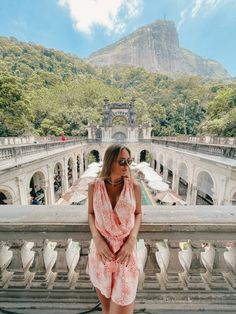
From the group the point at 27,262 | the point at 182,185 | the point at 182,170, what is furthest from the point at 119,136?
the point at 27,262

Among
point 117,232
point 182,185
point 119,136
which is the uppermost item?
point 117,232

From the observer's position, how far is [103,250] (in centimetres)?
157

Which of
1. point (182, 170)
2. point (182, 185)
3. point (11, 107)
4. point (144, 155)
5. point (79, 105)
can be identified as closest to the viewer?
point (182, 170)

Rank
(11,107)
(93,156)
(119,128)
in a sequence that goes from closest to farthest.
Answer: (11,107) < (93,156) < (119,128)

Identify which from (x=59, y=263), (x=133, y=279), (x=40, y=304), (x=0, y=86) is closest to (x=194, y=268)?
(x=133, y=279)

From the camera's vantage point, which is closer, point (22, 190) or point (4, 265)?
point (4, 265)

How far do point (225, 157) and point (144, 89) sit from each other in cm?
9063

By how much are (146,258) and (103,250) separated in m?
0.82

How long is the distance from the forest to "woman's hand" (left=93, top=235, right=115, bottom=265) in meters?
29.5

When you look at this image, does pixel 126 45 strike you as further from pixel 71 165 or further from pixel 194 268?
pixel 194 268

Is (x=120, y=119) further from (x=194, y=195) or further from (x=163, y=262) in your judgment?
(x=163, y=262)

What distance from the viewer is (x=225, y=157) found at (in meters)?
11.4

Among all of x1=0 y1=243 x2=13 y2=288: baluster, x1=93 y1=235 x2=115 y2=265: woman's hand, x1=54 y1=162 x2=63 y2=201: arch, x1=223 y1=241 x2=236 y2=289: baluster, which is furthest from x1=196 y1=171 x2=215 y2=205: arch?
x1=54 y1=162 x2=63 y2=201: arch

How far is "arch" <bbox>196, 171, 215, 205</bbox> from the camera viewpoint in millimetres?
12125
